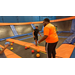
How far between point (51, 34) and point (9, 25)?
356 inches

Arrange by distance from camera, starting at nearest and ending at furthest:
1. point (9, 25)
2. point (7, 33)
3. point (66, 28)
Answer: point (7, 33), point (9, 25), point (66, 28)

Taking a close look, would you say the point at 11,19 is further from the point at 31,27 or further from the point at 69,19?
the point at 69,19

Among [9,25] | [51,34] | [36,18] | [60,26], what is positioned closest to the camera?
[51,34]

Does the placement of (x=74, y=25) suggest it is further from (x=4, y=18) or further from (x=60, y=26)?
(x=4, y=18)

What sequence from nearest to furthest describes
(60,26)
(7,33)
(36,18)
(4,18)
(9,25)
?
(7,33), (9,25), (4,18), (60,26), (36,18)

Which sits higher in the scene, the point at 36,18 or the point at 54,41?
the point at 36,18

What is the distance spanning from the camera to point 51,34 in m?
1.77

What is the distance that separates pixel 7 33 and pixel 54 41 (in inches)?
331

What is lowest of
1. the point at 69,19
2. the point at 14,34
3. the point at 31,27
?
the point at 14,34

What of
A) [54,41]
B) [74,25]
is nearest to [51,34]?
[54,41]

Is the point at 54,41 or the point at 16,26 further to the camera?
the point at 16,26

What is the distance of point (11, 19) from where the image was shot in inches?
420

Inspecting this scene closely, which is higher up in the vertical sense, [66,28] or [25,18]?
[25,18]

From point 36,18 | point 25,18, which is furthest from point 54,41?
point 36,18
